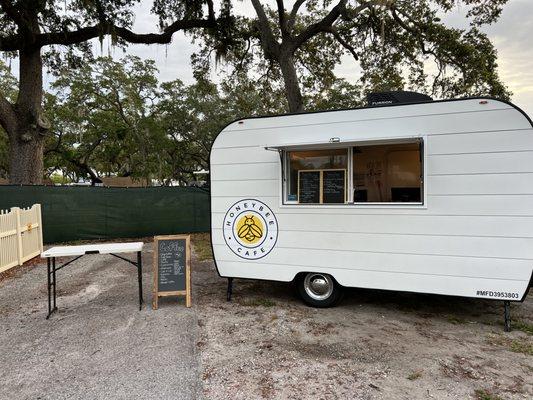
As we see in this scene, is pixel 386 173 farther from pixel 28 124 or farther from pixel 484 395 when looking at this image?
pixel 28 124

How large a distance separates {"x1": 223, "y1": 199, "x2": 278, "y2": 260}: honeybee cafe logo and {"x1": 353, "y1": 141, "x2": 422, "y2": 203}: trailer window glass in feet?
3.91

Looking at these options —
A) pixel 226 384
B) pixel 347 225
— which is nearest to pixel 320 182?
pixel 347 225

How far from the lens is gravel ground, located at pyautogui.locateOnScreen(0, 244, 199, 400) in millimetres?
2938

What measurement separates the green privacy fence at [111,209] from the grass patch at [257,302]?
6406mm

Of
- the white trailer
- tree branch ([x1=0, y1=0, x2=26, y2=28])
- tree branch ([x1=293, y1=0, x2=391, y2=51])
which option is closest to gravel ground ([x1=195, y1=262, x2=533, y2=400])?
the white trailer

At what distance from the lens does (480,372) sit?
312 cm

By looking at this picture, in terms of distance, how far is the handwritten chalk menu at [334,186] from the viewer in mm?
4598

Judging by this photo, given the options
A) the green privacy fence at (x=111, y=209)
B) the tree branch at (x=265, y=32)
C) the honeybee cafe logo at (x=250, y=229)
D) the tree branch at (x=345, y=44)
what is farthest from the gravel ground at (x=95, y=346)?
the tree branch at (x=345, y=44)

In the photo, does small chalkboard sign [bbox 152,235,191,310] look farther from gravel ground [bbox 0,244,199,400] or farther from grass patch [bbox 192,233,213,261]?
grass patch [bbox 192,233,213,261]

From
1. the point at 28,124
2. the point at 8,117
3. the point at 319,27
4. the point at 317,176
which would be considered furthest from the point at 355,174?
the point at 8,117

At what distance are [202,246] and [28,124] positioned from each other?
5758 mm

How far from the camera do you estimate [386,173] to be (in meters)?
5.25

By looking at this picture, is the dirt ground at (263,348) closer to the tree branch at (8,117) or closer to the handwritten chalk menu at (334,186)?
the handwritten chalk menu at (334,186)

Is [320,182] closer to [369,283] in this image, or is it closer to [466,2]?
[369,283]
